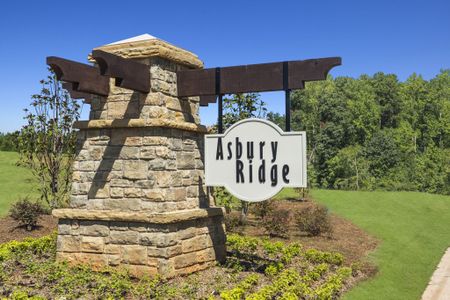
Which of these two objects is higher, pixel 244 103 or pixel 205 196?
pixel 244 103

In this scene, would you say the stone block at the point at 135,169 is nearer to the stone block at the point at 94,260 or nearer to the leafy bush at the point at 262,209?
the stone block at the point at 94,260

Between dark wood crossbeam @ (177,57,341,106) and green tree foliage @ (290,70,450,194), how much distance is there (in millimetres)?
27500

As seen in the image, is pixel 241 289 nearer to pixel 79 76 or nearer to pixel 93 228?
pixel 93 228

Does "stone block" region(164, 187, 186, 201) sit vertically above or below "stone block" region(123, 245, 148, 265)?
above

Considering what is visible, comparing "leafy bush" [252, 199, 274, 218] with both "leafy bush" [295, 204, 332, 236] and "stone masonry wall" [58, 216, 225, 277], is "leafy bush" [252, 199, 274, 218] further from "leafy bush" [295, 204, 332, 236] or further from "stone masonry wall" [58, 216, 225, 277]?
"stone masonry wall" [58, 216, 225, 277]

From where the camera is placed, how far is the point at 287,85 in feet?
23.5

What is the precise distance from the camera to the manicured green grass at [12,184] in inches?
644

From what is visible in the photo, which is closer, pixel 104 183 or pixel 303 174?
pixel 303 174

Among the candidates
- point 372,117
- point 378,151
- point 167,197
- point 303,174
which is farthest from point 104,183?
point 372,117

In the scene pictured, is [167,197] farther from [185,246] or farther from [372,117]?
[372,117]

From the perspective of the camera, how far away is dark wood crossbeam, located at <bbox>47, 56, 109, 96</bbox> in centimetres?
677

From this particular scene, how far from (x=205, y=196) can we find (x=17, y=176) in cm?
1675

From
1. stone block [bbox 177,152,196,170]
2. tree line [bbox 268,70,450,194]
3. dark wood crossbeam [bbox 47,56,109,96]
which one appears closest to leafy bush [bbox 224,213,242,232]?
stone block [bbox 177,152,196,170]

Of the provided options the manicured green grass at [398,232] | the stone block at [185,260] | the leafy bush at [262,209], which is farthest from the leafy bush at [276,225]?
the stone block at [185,260]
